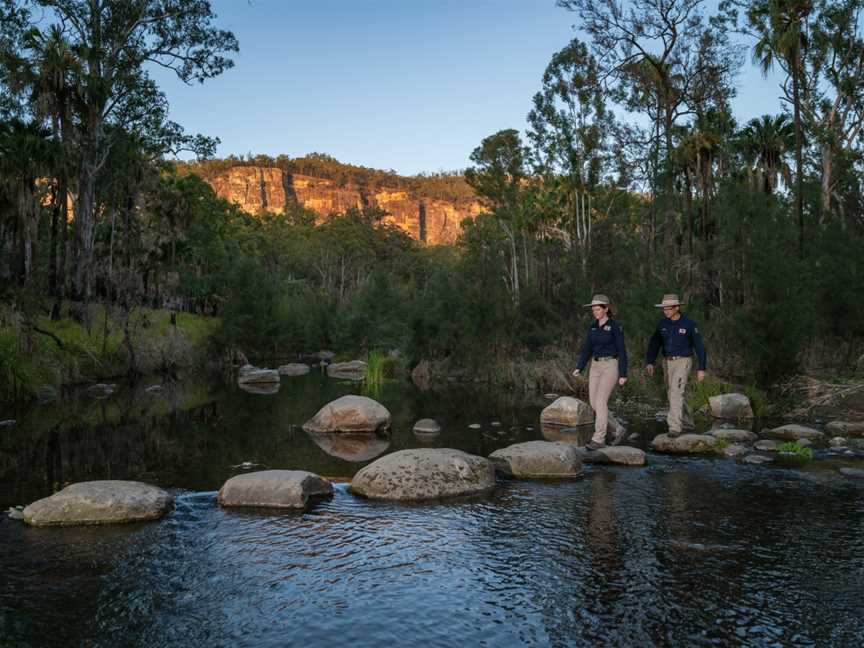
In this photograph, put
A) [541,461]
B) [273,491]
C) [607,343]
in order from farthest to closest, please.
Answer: [607,343] → [541,461] → [273,491]

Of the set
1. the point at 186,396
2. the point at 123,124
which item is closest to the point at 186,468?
the point at 186,396

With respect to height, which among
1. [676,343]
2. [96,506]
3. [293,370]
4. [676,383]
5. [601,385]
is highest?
[676,343]

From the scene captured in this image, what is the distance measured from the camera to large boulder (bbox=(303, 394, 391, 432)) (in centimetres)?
1595

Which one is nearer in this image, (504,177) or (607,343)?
(607,343)

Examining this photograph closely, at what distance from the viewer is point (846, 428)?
47.3 ft

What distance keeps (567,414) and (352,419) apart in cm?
542

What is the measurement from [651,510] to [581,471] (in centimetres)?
213

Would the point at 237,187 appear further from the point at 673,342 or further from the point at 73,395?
the point at 673,342

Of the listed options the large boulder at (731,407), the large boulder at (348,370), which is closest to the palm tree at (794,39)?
the large boulder at (731,407)

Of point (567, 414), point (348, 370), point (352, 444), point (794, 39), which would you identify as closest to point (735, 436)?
point (567, 414)

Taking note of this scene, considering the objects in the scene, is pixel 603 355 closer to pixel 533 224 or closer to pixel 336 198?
pixel 533 224

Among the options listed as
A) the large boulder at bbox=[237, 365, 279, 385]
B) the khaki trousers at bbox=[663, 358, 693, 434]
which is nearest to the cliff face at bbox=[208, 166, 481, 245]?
the large boulder at bbox=[237, 365, 279, 385]

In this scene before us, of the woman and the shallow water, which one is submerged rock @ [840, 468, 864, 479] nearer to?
the shallow water

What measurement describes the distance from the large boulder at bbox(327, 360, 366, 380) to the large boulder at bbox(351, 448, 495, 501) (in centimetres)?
2575
